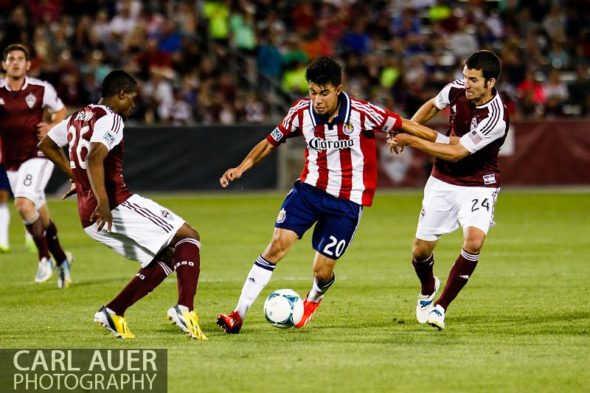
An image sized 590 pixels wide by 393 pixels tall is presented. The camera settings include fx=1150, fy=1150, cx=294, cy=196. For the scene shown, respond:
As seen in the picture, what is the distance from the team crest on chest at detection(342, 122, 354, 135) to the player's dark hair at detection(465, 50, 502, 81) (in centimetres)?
117

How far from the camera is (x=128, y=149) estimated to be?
23.7 meters

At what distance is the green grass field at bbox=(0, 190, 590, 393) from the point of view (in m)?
7.39

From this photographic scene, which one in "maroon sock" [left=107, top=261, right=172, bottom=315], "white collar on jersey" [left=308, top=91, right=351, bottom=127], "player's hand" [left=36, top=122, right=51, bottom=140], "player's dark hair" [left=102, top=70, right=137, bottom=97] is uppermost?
"player's dark hair" [left=102, top=70, right=137, bottom=97]

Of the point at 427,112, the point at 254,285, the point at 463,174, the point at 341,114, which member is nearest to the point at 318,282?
the point at 254,285

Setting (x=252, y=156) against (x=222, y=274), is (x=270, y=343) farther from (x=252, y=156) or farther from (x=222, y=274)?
(x=222, y=274)

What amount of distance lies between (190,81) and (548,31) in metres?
9.90

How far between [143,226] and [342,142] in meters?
1.72

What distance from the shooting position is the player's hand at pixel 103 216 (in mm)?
8609

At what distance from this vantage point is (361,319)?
9.95 m

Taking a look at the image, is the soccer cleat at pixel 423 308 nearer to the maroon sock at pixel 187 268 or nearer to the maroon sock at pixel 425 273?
the maroon sock at pixel 425 273

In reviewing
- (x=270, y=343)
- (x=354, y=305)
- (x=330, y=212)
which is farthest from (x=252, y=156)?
(x=354, y=305)

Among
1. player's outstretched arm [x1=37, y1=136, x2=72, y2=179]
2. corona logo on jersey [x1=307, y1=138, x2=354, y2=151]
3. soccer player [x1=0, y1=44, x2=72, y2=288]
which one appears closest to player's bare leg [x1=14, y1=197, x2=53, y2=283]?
soccer player [x1=0, y1=44, x2=72, y2=288]

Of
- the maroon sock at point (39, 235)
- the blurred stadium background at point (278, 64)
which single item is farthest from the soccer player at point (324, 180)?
the blurred stadium background at point (278, 64)

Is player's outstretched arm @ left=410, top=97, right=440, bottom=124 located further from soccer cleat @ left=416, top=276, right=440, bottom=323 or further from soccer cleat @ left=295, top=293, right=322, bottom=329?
soccer cleat @ left=295, top=293, right=322, bottom=329
